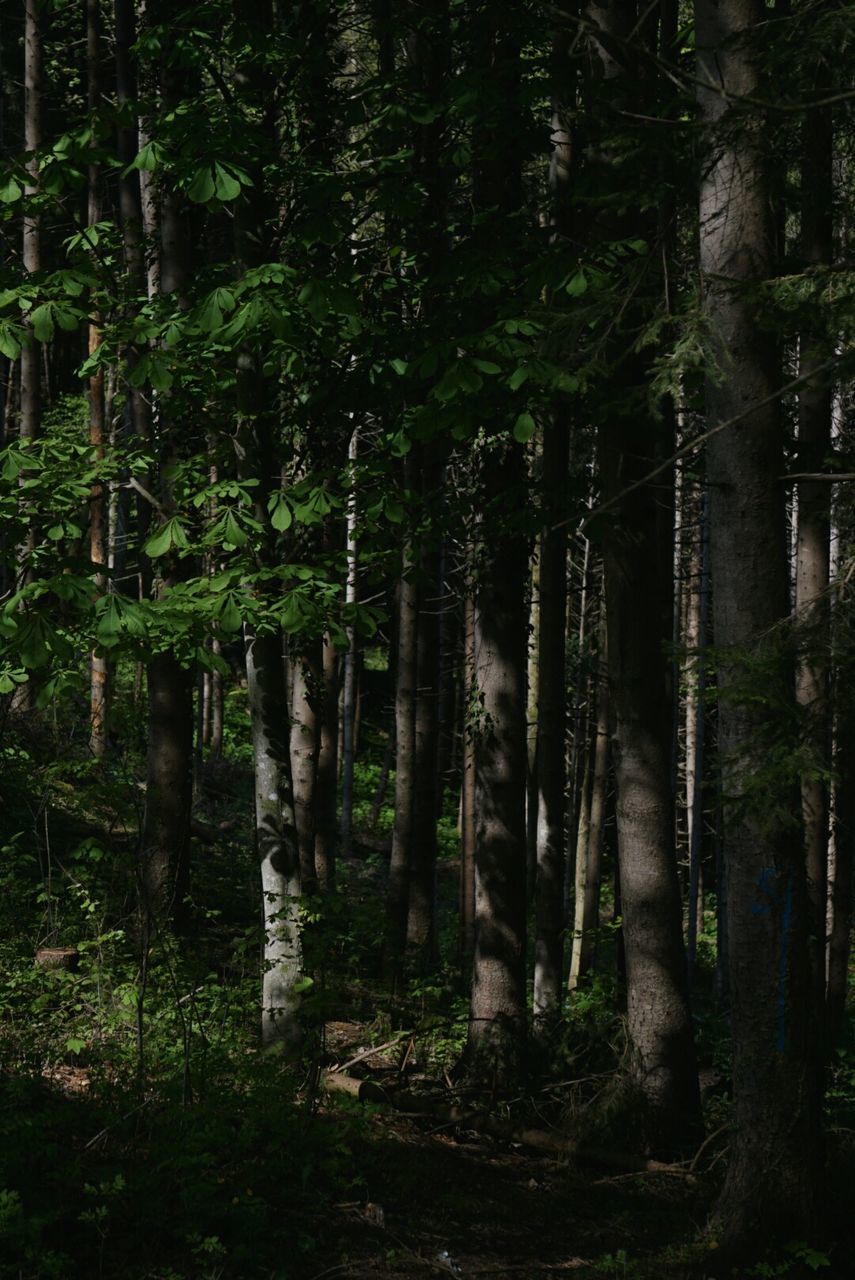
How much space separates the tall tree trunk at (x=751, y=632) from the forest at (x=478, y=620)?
0.06ft

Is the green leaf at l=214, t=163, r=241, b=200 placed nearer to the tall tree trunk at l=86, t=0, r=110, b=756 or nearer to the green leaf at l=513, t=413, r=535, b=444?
the green leaf at l=513, t=413, r=535, b=444

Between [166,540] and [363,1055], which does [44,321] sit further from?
[363,1055]

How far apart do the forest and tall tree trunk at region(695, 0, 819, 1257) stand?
2 cm

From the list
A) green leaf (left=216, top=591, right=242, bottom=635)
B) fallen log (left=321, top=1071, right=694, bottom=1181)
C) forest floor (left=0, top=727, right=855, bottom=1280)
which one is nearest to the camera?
forest floor (left=0, top=727, right=855, bottom=1280)

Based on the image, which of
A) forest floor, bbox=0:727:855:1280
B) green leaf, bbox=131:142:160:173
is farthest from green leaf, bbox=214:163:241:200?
forest floor, bbox=0:727:855:1280

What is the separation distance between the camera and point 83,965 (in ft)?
28.6

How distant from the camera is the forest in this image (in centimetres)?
523

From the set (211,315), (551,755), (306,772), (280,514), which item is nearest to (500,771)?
(551,755)

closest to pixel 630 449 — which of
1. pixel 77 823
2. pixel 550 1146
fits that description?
pixel 550 1146

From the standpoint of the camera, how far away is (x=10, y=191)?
6160 millimetres

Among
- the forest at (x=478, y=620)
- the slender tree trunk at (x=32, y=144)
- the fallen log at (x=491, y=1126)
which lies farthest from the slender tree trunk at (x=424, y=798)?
the slender tree trunk at (x=32, y=144)

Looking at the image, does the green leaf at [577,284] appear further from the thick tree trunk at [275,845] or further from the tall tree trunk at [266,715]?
the thick tree trunk at [275,845]

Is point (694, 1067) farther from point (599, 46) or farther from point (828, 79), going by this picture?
point (599, 46)

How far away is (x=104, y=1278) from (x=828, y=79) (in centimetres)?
625
